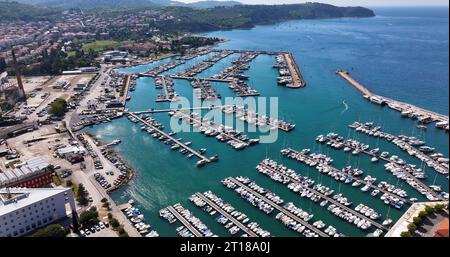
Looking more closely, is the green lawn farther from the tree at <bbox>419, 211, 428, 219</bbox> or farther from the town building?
the tree at <bbox>419, 211, 428, 219</bbox>

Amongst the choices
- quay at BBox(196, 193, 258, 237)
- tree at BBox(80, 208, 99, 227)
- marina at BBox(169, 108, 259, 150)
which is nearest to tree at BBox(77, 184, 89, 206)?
tree at BBox(80, 208, 99, 227)

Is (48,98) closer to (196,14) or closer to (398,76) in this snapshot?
(398,76)

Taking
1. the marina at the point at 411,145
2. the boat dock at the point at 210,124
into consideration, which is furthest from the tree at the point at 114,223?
the marina at the point at 411,145

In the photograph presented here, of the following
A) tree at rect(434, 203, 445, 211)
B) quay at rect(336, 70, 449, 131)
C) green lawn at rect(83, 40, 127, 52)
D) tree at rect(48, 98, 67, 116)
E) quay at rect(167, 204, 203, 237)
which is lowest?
quay at rect(167, 204, 203, 237)

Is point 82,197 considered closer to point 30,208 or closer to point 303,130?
point 30,208
